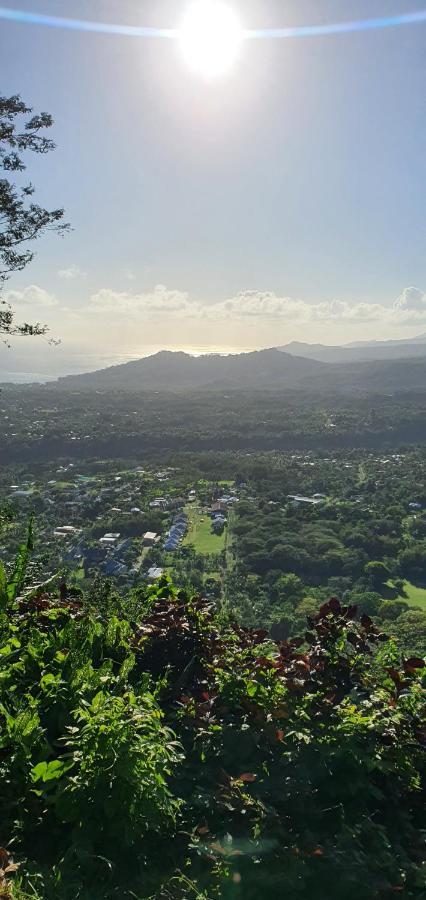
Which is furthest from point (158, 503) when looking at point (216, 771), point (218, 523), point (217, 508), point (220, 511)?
point (216, 771)

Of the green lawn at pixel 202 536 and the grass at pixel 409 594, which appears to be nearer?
the grass at pixel 409 594

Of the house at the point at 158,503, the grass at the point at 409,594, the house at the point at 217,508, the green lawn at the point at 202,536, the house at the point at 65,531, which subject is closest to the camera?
the grass at the point at 409,594

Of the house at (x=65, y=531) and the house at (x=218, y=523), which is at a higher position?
the house at (x=65, y=531)

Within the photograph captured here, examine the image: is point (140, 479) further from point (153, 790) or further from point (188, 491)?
point (153, 790)

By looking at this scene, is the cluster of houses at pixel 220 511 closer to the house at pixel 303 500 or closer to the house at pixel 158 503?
the house at pixel 158 503

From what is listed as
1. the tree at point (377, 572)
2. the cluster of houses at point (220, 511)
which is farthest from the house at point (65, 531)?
the tree at point (377, 572)

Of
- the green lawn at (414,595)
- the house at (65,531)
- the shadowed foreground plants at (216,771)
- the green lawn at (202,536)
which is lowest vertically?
the green lawn at (414,595)

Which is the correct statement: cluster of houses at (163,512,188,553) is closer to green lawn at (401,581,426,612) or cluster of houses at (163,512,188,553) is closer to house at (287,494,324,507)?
house at (287,494,324,507)
